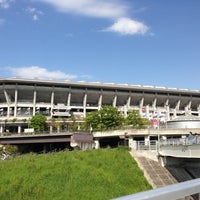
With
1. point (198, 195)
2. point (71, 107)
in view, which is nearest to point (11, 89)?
point (71, 107)

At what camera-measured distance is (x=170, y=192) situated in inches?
132

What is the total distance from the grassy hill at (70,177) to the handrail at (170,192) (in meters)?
25.4

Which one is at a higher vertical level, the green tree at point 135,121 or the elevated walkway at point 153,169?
the elevated walkway at point 153,169

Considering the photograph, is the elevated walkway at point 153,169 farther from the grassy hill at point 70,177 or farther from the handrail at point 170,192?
the handrail at point 170,192

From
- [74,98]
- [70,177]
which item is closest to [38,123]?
[74,98]

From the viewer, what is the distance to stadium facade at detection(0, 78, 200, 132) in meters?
109

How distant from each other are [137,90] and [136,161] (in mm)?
83378

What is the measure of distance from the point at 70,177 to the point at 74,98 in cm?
8788

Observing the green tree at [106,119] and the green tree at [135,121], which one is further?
the green tree at [135,121]

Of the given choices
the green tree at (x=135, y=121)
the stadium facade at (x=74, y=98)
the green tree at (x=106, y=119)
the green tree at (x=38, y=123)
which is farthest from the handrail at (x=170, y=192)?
the stadium facade at (x=74, y=98)

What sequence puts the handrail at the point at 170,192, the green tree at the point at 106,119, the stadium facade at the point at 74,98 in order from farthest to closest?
the stadium facade at the point at 74,98
the green tree at the point at 106,119
the handrail at the point at 170,192

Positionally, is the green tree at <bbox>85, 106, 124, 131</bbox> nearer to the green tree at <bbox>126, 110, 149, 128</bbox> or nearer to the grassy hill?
the green tree at <bbox>126, 110, 149, 128</bbox>

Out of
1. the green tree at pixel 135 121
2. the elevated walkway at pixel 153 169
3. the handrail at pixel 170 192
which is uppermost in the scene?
the handrail at pixel 170 192

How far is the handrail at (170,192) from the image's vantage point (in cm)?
304
